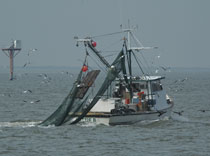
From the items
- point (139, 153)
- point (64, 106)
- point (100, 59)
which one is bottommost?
point (139, 153)

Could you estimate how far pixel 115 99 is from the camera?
133ft

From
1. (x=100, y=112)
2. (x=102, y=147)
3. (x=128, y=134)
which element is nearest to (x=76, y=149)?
(x=102, y=147)

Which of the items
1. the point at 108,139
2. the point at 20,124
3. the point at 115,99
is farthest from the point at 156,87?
the point at 108,139

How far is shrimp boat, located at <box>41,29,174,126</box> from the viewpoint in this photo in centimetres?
3875

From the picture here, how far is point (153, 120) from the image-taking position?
41.4 metres

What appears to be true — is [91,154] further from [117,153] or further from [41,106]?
[41,106]

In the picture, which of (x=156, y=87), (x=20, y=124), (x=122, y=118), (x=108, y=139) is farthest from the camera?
(x=156, y=87)

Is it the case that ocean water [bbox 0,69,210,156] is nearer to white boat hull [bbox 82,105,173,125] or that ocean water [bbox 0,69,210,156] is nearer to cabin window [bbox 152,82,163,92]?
white boat hull [bbox 82,105,173,125]

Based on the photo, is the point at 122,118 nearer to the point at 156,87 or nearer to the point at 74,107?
the point at 74,107

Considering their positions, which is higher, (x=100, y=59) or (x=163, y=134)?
(x=100, y=59)

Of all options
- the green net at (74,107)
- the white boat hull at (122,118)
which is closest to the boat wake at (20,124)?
the green net at (74,107)

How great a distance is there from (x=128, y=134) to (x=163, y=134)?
2.23 meters

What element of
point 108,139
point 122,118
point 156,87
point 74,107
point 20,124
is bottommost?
point 108,139

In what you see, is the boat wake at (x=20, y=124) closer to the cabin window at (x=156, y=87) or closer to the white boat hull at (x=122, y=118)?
the white boat hull at (x=122, y=118)
